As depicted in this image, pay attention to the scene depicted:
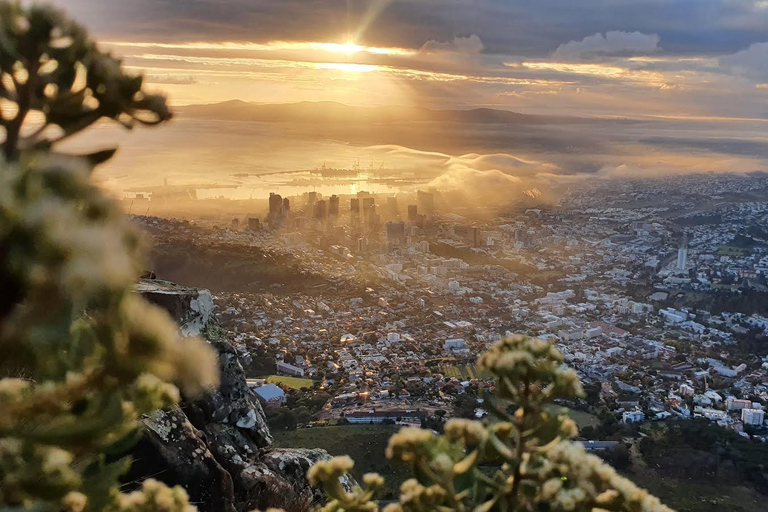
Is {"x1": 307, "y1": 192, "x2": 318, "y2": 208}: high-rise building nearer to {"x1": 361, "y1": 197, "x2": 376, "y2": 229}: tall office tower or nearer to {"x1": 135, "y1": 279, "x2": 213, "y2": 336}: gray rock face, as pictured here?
{"x1": 361, "y1": 197, "x2": 376, "y2": 229}: tall office tower

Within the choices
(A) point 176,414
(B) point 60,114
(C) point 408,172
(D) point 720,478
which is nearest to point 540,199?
(C) point 408,172

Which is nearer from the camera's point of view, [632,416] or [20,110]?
[20,110]

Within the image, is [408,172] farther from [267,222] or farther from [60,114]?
[60,114]

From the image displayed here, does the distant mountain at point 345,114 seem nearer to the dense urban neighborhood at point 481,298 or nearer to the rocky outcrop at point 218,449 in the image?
the dense urban neighborhood at point 481,298

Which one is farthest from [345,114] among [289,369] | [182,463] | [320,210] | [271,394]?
[182,463]

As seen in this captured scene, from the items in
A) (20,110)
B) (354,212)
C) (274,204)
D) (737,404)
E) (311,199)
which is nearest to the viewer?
(20,110)

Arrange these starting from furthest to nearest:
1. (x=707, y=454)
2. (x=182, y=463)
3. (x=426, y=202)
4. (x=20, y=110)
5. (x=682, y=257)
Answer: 1. (x=426, y=202)
2. (x=682, y=257)
3. (x=707, y=454)
4. (x=182, y=463)
5. (x=20, y=110)

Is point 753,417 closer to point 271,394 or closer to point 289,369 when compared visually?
point 289,369
